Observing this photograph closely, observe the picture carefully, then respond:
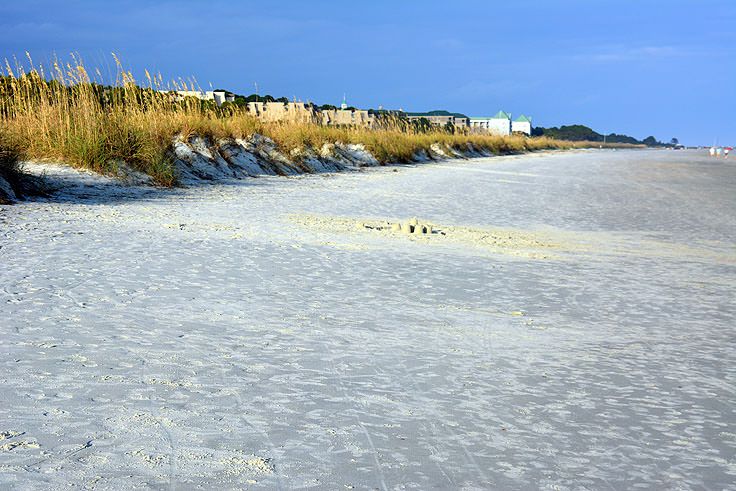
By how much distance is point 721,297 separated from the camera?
440 centimetres

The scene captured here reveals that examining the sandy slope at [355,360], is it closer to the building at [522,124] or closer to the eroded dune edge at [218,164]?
the eroded dune edge at [218,164]

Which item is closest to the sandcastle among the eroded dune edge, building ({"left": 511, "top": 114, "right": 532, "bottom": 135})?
the eroded dune edge

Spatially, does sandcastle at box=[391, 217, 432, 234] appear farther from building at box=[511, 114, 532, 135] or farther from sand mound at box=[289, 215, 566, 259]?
building at box=[511, 114, 532, 135]

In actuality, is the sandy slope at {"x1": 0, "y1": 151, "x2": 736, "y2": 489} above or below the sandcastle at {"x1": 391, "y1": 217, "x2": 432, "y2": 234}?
below

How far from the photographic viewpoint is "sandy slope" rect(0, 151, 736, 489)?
1.98 m

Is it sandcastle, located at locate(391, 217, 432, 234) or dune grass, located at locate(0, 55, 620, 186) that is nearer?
sandcastle, located at locate(391, 217, 432, 234)

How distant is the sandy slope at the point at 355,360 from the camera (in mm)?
1984

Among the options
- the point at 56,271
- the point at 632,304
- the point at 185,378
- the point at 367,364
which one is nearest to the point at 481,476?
the point at 367,364

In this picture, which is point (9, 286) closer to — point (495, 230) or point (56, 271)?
point (56, 271)

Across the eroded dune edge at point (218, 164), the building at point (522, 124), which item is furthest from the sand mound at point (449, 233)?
the building at point (522, 124)

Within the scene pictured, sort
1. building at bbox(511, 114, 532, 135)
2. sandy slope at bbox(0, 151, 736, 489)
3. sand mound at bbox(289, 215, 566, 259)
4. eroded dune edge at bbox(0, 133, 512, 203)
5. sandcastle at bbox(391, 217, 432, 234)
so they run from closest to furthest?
sandy slope at bbox(0, 151, 736, 489) < sand mound at bbox(289, 215, 566, 259) < sandcastle at bbox(391, 217, 432, 234) < eroded dune edge at bbox(0, 133, 512, 203) < building at bbox(511, 114, 532, 135)

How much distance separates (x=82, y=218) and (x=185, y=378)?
4684 mm

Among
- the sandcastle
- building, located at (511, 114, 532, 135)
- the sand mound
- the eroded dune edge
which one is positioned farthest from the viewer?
building, located at (511, 114, 532, 135)

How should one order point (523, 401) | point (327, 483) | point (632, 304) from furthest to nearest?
point (632, 304)
point (523, 401)
point (327, 483)
